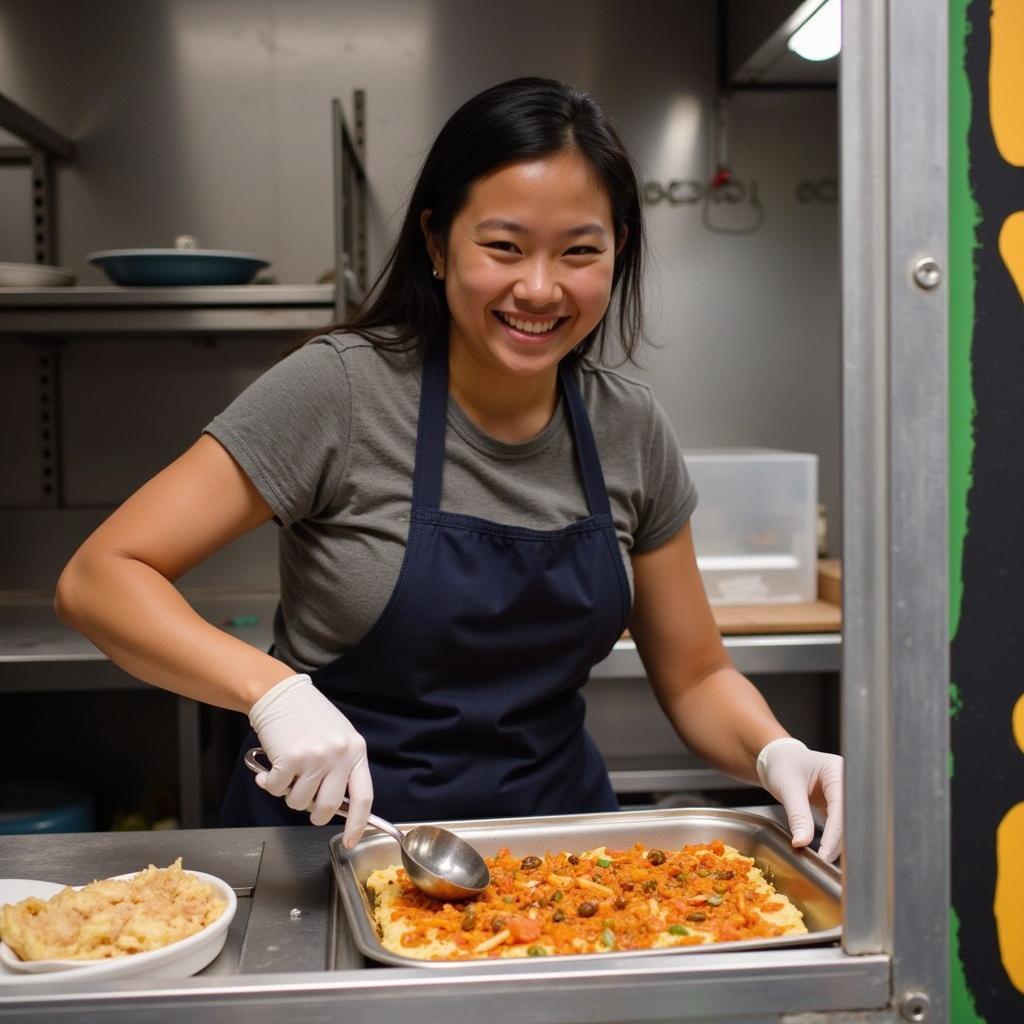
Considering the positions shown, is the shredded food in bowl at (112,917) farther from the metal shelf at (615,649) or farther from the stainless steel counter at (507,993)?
the metal shelf at (615,649)

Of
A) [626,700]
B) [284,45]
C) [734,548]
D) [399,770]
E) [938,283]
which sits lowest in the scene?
[626,700]

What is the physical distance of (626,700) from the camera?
110 inches

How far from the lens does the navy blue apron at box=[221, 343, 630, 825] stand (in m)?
1.49

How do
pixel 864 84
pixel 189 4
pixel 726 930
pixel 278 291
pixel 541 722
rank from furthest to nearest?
1. pixel 189 4
2. pixel 278 291
3. pixel 541 722
4. pixel 726 930
5. pixel 864 84

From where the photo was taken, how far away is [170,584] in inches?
55.1

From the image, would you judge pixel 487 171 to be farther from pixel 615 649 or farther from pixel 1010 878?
pixel 615 649

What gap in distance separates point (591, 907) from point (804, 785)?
375 mm

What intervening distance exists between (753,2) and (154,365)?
1885mm

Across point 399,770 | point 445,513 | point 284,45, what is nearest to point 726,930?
point 399,770

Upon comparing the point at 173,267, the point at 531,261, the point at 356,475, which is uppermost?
the point at 173,267

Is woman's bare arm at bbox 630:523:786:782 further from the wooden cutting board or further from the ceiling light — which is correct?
the ceiling light

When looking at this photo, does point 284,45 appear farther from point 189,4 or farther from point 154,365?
point 154,365

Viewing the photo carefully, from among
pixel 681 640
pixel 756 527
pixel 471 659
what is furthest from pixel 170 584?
pixel 756 527

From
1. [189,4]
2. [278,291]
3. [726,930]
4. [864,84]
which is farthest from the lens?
[189,4]
